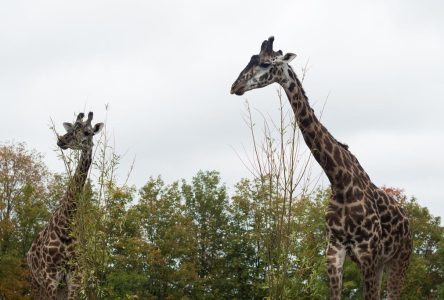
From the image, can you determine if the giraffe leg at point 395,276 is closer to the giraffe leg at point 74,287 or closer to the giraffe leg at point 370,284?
the giraffe leg at point 370,284

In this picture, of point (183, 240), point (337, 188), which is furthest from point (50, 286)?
point (183, 240)

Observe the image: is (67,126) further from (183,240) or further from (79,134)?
(183,240)

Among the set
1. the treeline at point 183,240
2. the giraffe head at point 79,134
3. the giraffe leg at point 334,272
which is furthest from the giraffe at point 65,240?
the treeline at point 183,240

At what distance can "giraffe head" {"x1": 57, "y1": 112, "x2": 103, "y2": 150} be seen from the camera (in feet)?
47.3

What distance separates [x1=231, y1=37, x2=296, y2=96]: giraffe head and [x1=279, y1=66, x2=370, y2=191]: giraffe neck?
17 centimetres

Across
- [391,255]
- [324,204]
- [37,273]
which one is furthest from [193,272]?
[391,255]

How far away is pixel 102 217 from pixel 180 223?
1071 inches

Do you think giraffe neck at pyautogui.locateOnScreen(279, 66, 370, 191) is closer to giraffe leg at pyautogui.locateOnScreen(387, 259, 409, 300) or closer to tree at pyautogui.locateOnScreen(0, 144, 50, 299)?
giraffe leg at pyautogui.locateOnScreen(387, 259, 409, 300)

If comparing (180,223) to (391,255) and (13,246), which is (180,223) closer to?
(13,246)

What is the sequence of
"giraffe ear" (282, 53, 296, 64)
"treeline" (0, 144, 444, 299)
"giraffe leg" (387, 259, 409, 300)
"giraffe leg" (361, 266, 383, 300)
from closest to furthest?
"giraffe leg" (361, 266, 383, 300) → "giraffe ear" (282, 53, 296, 64) → "giraffe leg" (387, 259, 409, 300) → "treeline" (0, 144, 444, 299)

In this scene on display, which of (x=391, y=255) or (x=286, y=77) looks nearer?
(x=286, y=77)

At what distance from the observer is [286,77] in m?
11.9

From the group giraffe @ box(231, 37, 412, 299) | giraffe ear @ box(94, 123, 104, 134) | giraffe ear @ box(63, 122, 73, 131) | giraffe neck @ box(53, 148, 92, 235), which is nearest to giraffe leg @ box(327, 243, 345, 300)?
giraffe @ box(231, 37, 412, 299)

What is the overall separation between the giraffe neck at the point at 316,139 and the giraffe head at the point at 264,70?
170 mm
